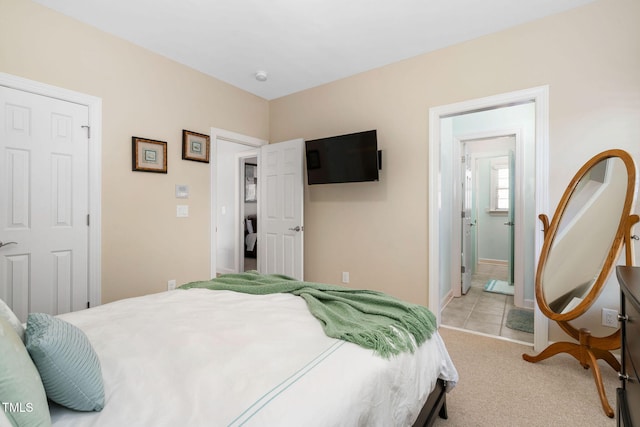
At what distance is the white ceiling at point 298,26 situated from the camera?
234 centimetres

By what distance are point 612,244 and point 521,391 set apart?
108 centimetres

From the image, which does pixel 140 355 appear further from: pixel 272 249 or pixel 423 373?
pixel 272 249

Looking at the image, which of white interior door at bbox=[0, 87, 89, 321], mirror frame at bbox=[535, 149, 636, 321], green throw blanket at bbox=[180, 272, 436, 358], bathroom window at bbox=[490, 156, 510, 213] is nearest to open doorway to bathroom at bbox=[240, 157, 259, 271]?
white interior door at bbox=[0, 87, 89, 321]

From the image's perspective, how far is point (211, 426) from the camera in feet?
2.54

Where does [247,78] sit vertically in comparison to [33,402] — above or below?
above

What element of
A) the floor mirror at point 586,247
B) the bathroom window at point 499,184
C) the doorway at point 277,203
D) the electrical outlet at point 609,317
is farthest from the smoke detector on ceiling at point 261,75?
the bathroom window at point 499,184

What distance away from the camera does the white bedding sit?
835mm

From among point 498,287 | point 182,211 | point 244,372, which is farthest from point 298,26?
point 498,287

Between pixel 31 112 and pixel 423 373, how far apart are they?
121 inches

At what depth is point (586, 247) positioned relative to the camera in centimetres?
218

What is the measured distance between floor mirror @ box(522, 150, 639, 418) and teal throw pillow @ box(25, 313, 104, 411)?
95.9 inches

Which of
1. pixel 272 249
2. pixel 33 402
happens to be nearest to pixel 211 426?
pixel 33 402

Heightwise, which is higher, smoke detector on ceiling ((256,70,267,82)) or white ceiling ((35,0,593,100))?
white ceiling ((35,0,593,100))

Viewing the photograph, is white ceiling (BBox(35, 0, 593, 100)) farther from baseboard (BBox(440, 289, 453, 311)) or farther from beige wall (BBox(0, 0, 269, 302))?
baseboard (BBox(440, 289, 453, 311))
